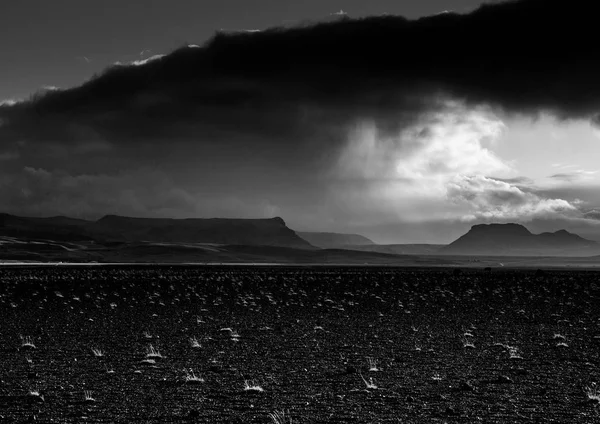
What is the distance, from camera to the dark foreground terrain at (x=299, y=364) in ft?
34.8

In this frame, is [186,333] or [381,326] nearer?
[186,333]

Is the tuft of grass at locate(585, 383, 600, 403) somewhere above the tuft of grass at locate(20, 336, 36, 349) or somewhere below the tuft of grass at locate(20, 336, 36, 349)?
Result: above

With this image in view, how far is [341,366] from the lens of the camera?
14570 mm

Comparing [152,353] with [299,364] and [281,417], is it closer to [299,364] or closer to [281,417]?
[299,364]

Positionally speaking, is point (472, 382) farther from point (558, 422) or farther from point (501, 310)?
point (501, 310)

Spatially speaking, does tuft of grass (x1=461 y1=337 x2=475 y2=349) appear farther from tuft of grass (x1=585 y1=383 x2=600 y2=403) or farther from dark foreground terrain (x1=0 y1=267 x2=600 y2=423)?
tuft of grass (x1=585 y1=383 x2=600 y2=403)

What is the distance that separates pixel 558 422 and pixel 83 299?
2864 centimetres

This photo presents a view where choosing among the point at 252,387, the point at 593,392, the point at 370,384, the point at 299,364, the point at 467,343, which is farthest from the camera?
the point at 467,343

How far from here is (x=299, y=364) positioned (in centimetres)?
1482

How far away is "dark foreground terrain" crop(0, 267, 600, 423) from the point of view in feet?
34.8

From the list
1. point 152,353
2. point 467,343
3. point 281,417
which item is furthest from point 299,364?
point 467,343

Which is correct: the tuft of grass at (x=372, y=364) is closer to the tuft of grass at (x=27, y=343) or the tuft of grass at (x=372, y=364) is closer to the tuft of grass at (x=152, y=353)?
the tuft of grass at (x=152, y=353)

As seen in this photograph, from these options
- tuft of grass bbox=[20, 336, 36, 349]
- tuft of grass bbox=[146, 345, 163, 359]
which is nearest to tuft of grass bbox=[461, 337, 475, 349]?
tuft of grass bbox=[146, 345, 163, 359]

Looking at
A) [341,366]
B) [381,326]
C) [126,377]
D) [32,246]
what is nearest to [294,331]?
[381,326]
